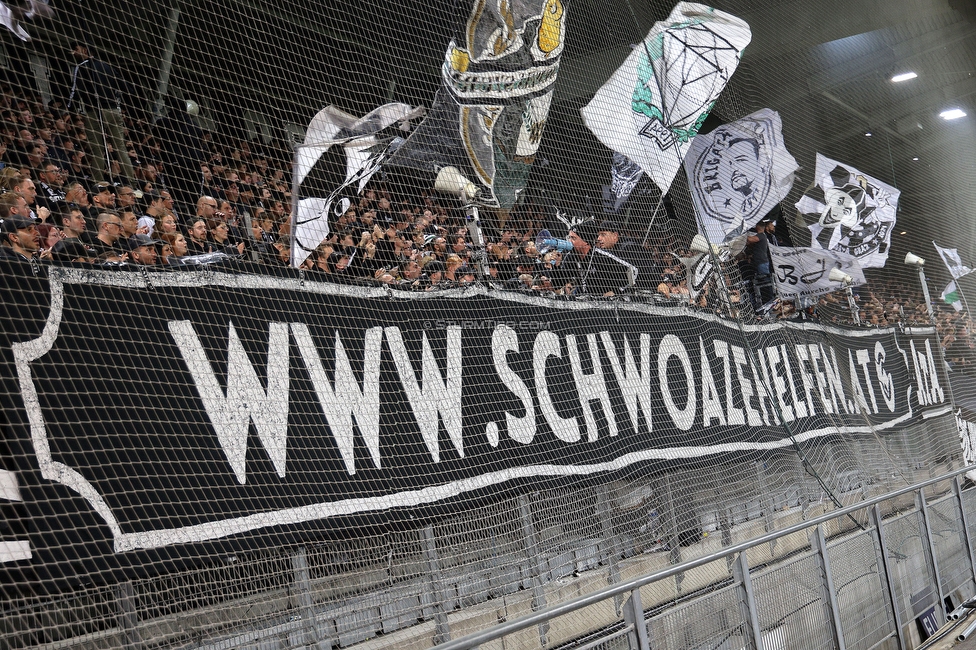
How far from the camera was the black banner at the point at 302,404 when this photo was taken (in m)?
3.00

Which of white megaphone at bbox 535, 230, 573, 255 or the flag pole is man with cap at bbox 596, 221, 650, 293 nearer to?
white megaphone at bbox 535, 230, 573, 255

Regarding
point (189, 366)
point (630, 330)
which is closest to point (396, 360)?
point (189, 366)

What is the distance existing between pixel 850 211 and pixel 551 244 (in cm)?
509

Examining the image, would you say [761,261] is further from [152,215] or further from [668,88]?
[152,215]

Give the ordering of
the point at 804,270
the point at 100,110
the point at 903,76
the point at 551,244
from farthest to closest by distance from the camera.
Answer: the point at 903,76 < the point at 804,270 < the point at 551,244 < the point at 100,110

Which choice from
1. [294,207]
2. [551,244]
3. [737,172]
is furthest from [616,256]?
[294,207]

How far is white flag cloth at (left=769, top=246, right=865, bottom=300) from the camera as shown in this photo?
8.01m

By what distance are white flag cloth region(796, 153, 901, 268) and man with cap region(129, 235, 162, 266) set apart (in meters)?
6.50

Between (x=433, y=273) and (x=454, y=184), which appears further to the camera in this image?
(x=454, y=184)

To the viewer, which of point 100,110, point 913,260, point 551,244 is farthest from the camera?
point 913,260

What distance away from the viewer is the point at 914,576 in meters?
5.80

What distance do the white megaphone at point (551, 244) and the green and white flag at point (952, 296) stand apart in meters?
8.59

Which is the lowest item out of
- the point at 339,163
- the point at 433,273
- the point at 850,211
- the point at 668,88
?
the point at 433,273

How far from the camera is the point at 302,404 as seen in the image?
375 cm
